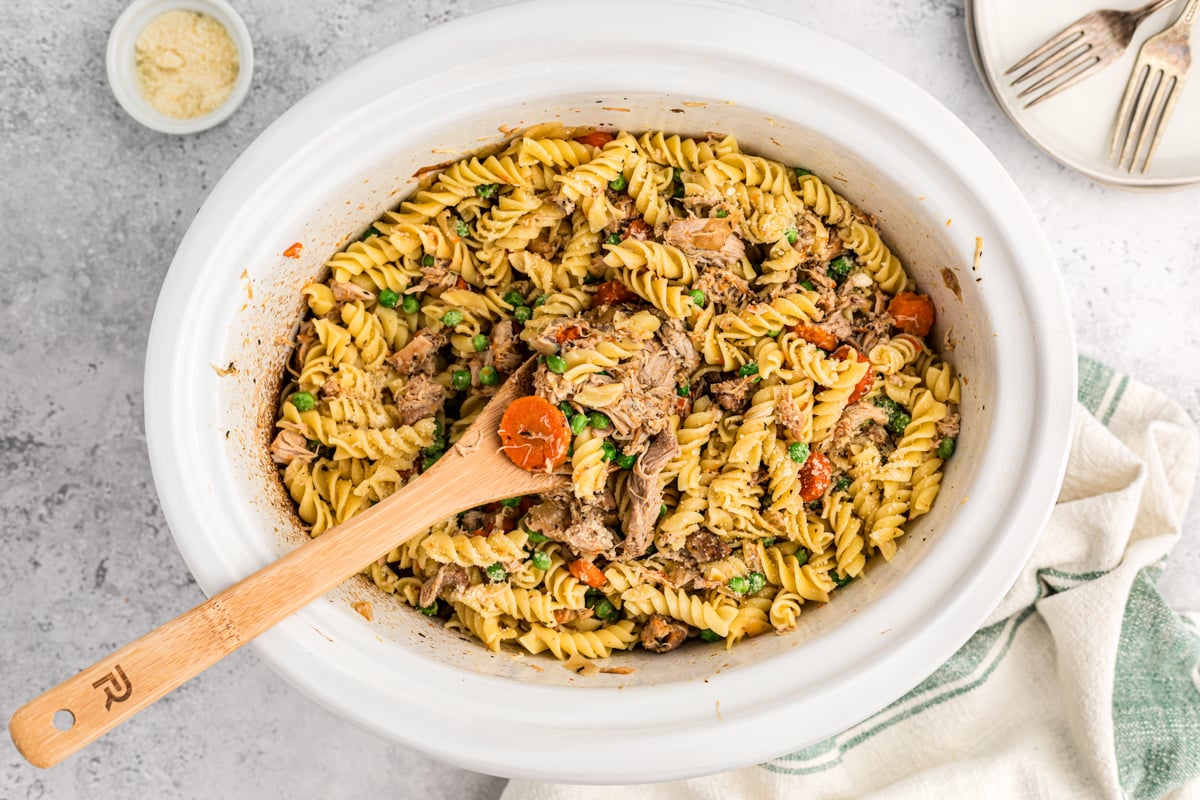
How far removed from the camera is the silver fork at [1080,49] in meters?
3.63

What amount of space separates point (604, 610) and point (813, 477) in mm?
841

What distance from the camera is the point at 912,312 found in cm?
331

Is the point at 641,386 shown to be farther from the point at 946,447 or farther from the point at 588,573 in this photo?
the point at 946,447

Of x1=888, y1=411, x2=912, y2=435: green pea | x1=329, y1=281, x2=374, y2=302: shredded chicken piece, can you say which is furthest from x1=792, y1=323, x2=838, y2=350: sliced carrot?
x1=329, y1=281, x2=374, y2=302: shredded chicken piece

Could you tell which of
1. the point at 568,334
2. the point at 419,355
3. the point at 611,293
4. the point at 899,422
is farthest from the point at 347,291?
the point at 899,422

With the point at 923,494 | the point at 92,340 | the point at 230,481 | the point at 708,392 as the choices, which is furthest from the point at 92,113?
the point at 923,494

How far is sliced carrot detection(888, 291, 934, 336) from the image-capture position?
3.31 m

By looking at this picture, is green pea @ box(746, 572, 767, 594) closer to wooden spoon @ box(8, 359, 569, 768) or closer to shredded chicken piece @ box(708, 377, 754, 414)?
shredded chicken piece @ box(708, 377, 754, 414)

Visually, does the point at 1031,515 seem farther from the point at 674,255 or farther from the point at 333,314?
the point at 333,314

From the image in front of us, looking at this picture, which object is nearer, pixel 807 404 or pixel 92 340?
pixel 807 404

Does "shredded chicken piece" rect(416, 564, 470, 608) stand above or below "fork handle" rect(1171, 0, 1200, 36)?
below

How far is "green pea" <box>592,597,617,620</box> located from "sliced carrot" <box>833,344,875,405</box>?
1.07m

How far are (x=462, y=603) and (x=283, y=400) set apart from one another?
0.94m

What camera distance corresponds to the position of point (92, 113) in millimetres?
3709
